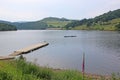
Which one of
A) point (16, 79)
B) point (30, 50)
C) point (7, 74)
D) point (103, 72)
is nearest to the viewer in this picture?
point (16, 79)

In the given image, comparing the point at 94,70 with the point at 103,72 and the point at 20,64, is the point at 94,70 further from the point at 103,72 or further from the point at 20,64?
the point at 20,64

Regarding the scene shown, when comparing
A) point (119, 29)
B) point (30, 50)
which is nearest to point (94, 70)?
point (30, 50)

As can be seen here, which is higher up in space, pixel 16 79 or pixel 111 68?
pixel 16 79

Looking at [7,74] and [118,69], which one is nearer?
[7,74]

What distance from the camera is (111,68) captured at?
36062 millimetres

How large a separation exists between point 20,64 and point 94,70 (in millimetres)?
17775

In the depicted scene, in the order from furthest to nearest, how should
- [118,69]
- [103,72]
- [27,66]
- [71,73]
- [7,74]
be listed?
1. [118,69]
2. [103,72]
3. [27,66]
4. [71,73]
5. [7,74]

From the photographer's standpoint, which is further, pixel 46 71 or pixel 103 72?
pixel 103 72

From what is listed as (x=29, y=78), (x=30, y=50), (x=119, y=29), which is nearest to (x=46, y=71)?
(x=29, y=78)

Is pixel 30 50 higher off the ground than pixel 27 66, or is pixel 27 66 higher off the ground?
pixel 27 66

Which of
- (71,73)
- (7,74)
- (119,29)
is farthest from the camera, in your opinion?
(119,29)

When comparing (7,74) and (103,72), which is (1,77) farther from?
(103,72)

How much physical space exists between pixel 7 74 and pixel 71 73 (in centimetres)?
643

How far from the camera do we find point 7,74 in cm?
1133
